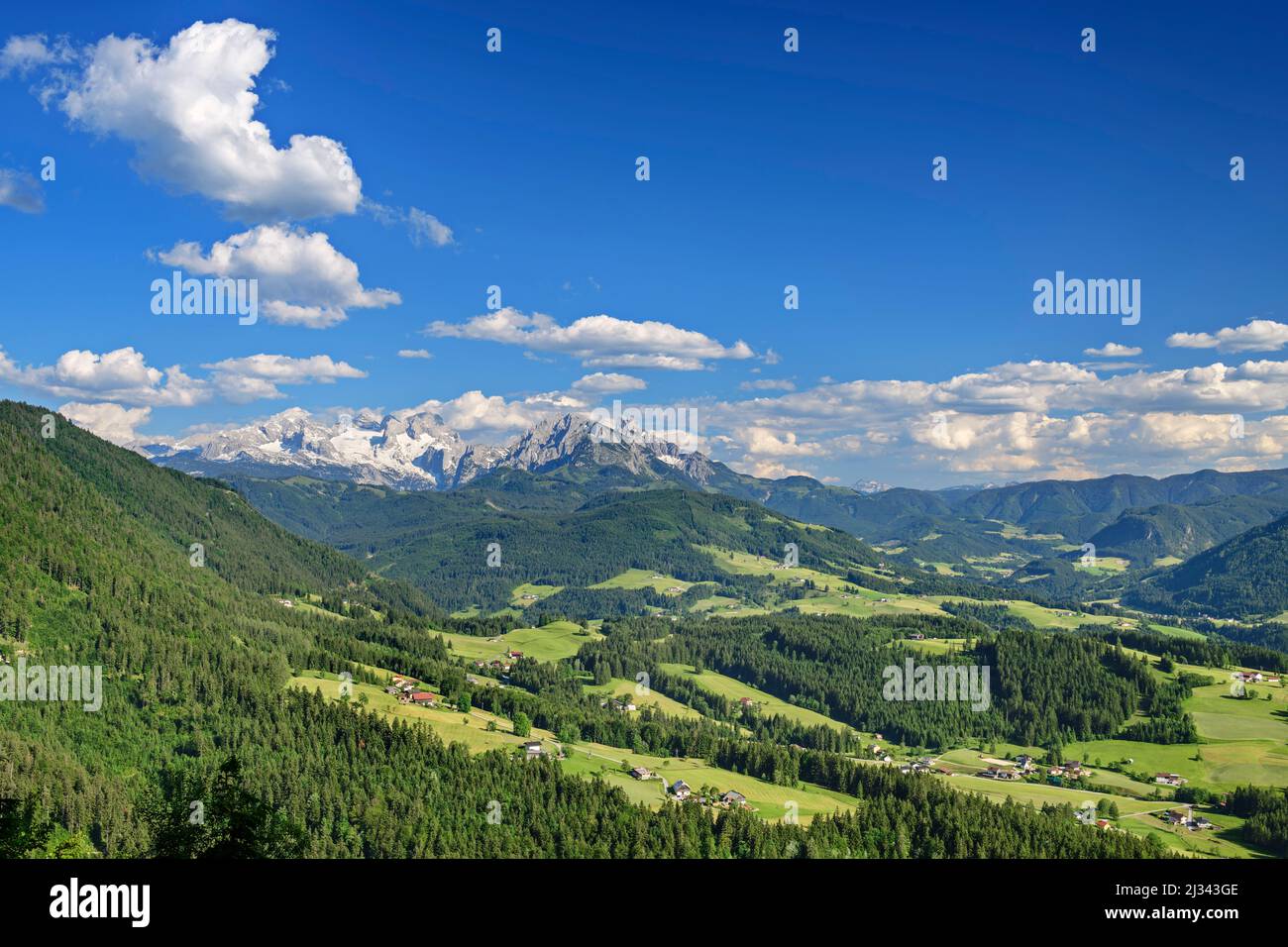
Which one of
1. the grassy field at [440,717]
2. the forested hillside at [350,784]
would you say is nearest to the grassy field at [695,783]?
the forested hillside at [350,784]

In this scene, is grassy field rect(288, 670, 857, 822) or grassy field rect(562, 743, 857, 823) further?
grassy field rect(288, 670, 857, 822)

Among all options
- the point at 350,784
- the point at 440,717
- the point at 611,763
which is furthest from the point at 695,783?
the point at 350,784

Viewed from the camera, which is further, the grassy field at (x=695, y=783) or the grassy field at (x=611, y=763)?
the grassy field at (x=611, y=763)

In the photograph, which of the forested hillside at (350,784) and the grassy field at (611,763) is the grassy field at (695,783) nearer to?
the grassy field at (611,763)

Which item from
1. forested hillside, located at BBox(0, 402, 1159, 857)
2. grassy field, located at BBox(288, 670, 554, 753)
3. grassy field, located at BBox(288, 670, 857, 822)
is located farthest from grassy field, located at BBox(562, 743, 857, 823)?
grassy field, located at BBox(288, 670, 554, 753)

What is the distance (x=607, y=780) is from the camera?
150 metres

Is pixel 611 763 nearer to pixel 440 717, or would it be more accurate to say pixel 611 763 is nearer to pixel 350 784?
pixel 440 717

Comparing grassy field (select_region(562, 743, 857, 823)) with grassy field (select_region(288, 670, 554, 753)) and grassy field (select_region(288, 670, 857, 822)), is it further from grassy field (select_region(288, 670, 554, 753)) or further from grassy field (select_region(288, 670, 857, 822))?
grassy field (select_region(288, 670, 554, 753))

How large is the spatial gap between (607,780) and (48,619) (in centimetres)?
13058

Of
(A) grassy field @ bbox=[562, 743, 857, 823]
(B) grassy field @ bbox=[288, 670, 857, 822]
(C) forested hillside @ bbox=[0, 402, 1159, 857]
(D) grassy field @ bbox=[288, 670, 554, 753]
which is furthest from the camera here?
(D) grassy field @ bbox=[288, 670, 554, 753]

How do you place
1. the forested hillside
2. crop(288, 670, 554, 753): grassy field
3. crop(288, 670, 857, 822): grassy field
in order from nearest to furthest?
1. the forested hillside
2. crop(288, 670, 857, 822): grassy field
3. crop(288, 670, 554, 753): grassy field

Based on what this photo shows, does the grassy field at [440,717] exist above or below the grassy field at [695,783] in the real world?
above
